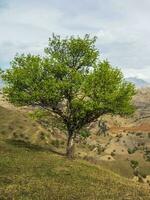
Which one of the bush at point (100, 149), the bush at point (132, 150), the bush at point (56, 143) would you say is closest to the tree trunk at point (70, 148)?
the bush at point (56, 143)

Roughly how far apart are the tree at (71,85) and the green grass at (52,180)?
7400 mm

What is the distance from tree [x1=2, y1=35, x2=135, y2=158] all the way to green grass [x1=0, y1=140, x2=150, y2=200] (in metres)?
7.40

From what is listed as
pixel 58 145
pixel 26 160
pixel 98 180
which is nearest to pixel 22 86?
pixel 26 160

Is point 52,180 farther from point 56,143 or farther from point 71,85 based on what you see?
point 56,143

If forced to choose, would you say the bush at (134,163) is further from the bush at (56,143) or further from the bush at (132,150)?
the bush at (56,143)

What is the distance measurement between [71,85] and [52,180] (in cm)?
1978

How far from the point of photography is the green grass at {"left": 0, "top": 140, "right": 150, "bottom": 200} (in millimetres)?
39281

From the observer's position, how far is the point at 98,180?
5041 cm

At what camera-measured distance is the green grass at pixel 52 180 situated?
39281 mm

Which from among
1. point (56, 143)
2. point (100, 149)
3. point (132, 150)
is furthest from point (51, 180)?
point (132, 150)

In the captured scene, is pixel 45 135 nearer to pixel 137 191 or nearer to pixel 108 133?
pixel 108 133

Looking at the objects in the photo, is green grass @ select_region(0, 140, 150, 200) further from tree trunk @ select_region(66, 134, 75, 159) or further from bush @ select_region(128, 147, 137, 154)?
bush @ select_region(128, 147, 137, 154)

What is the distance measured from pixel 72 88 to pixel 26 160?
1347 cm

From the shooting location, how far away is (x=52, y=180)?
1815 inches
